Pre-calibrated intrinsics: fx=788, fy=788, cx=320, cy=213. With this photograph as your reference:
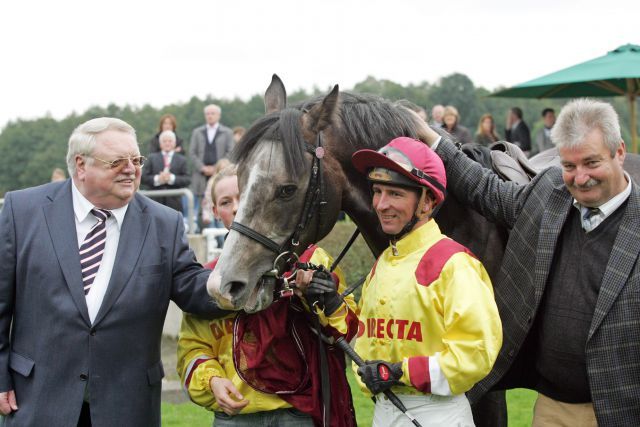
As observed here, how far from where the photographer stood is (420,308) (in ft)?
9.46

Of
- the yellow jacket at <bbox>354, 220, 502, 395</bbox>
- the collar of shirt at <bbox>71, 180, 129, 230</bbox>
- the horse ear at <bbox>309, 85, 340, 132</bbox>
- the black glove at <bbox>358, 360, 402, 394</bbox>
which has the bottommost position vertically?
the black glove at <bbox>358, 360, 402, 394</bbox>

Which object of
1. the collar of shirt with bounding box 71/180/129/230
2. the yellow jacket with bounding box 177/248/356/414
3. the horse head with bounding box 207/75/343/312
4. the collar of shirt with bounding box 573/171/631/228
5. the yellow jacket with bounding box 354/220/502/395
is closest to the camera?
the yellow jacket with bounding box 354/220/502/395

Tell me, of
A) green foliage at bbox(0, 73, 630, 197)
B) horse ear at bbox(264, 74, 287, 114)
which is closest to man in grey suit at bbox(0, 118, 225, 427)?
horse ear at bbox(264, 74, 287, 114)

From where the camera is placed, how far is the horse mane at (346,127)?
3367 millimetres

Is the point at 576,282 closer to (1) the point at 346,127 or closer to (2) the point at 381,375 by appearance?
(2) the point at 381,375

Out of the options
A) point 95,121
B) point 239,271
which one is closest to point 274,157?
point 239,271

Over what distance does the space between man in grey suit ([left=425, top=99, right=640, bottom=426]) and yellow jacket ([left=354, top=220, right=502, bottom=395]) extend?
0.35m

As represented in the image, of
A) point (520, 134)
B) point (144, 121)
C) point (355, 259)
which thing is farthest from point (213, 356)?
point (144, 121)

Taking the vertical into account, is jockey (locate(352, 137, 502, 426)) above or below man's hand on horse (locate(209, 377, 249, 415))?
above

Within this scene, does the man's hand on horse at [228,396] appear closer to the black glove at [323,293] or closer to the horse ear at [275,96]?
the black glove at [323,293]

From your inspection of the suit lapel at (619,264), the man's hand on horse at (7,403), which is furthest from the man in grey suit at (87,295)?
the suit lapel at (619,264)

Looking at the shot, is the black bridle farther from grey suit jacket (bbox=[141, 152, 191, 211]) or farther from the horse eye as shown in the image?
grey suit jacket (bbox=[141, 152, 191, 211])

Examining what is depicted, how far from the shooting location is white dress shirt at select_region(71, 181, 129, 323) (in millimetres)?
3439

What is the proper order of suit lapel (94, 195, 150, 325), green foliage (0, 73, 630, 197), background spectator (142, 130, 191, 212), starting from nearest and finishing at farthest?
suit lapel (94, 195, 150, 325), background spectator (142, 130, 191, 212), green foliage (0, 73, 630, 197)
